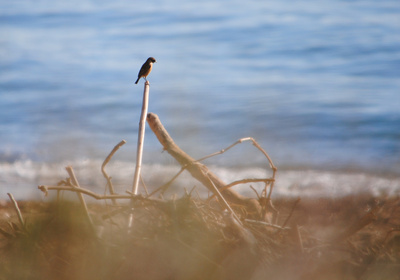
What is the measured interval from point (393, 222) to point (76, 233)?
2.24 ft

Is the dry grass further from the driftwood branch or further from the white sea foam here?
the white sea foam

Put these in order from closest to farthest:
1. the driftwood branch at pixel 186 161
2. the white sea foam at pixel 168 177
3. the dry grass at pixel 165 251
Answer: the dry grass at pixel 165 251 → the driftwood branch at pixel 186 161 → the white sea foam at pixel 168 177

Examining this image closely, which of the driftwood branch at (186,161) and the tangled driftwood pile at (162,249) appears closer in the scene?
the tangled driftwood pile at (162,249)

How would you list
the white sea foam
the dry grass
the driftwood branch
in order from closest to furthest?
the dry grass → the driftwood branch → the white sea foam

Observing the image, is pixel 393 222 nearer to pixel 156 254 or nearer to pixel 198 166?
pixel 198 166

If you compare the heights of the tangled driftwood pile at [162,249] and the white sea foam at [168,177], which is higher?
the tangled driftwood pile at [162,249]

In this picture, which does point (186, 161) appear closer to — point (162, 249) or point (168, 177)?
point (162, 249)

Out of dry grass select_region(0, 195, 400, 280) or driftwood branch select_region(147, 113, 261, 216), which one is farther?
driftwood branch select_region(147, 113, 261, 216)

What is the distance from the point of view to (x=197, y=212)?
2.79 ft

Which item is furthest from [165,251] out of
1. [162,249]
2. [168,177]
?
[168,177]

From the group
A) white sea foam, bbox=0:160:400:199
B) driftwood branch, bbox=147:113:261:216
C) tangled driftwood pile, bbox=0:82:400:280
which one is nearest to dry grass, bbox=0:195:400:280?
tangled driftwood pile, bbox=0:82:400:280

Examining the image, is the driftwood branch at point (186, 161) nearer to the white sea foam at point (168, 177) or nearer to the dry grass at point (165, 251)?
the dry grass at point (165, 251)

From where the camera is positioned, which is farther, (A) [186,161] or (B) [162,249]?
(A) [186,161]


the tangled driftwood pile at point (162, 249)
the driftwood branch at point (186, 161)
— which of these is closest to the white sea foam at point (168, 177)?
the driftwood branch at point (186, 161)
